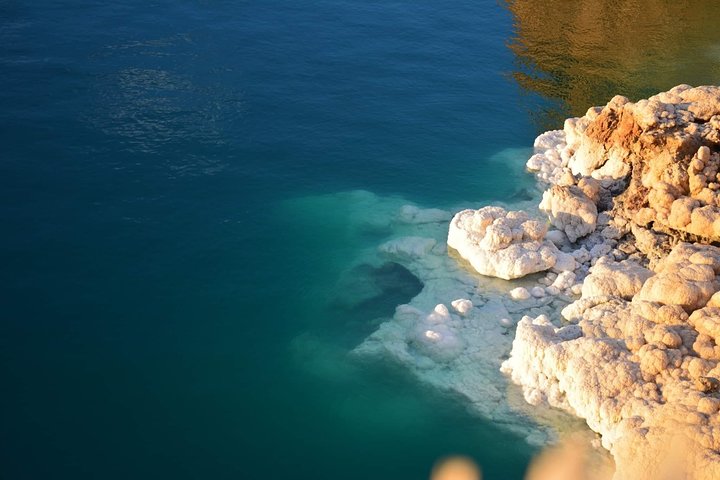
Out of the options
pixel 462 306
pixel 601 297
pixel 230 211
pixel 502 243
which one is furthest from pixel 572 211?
pixel 230 211

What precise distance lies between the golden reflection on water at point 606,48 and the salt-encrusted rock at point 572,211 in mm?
13237

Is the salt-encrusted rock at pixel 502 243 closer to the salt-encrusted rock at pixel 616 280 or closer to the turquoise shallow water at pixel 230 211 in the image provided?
the salt-encrusted rock at pixel 616 280

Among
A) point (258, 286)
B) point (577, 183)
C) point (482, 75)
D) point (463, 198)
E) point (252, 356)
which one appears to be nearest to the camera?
point (252, 356)

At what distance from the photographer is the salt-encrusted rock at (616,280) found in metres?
34.7

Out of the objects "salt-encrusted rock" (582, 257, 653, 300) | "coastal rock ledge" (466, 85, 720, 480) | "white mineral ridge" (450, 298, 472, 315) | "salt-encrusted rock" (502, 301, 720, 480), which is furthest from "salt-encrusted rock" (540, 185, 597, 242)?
"white mineral ridge" (450, 298, 472, 315)

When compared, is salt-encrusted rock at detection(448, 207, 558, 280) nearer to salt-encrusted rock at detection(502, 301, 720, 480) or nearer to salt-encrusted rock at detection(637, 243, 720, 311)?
salt-encrusted rock at detection(502, 301, 720, 480)

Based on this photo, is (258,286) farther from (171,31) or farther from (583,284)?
(171,31)

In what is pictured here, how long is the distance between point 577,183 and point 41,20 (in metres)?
42.0

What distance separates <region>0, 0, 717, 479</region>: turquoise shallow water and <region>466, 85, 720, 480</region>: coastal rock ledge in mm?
3515

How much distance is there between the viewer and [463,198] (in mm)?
45438

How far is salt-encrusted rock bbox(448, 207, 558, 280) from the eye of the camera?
37.7 m

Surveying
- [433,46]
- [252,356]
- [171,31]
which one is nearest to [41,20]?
[171,31]

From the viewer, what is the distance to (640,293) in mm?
33531

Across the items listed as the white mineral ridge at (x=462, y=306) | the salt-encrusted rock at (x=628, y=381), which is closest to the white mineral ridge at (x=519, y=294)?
the white mineral ridge at (x=462, y=306)
